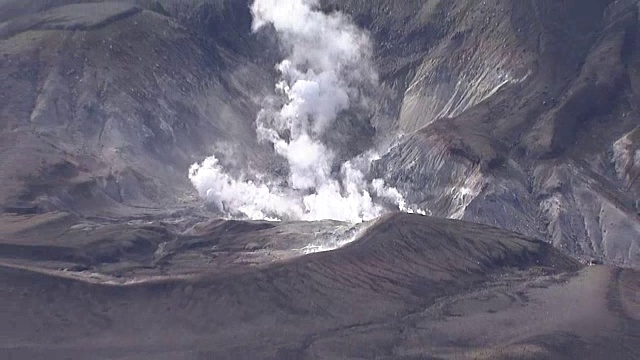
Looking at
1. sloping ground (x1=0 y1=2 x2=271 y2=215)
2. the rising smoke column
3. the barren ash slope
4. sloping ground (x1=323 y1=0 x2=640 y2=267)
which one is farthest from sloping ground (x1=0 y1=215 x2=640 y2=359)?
the rising smoke column

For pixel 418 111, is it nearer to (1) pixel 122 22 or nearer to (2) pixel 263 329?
(1) pixel 122 22

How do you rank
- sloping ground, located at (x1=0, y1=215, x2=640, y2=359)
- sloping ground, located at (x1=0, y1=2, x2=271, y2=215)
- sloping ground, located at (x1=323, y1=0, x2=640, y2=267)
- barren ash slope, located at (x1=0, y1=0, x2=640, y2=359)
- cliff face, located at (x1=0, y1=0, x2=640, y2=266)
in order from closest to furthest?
sloping ground, located at (x1=0, y1=215, x2=640, y2=359) < barren ash slope, located at (x1=0, y1=0, x2=640, y2=359) < sloping ground, located at (x1=0, y1=2, x2=271, y2=215) < sloping ground, located at (x1=323, y1=0, x2=640, y2=267) < cliff face, located at (x1=0, y1=0, x2=640, y2=266)

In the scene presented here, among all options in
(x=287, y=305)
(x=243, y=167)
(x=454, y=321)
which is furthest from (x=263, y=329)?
(x=243, y=167)

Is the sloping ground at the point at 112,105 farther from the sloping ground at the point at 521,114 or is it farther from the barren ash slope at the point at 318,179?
the sloping ground at the point at 521,114

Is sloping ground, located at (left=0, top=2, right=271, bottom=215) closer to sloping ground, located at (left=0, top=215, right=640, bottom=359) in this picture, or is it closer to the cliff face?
the cliff face

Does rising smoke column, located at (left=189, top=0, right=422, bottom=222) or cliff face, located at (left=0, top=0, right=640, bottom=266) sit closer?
cliff face, located at (left=0, top=0, right=640, bottom=266)

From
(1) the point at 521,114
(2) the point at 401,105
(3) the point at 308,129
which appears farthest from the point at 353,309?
(2) the point at 401,105

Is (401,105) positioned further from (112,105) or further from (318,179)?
(112,105)


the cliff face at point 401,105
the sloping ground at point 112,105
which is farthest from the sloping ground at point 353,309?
the sloping ground at point 112,105
